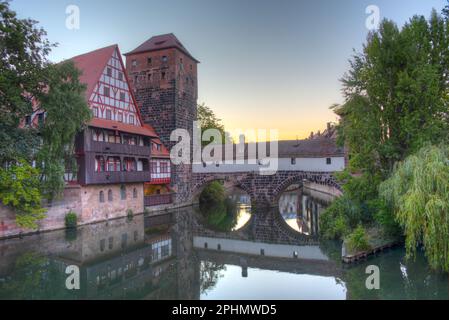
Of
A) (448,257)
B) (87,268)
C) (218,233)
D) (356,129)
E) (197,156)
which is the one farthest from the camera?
(197,156)

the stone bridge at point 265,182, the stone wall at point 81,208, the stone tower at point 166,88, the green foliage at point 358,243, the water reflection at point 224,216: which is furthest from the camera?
the stone tower at point 166,88

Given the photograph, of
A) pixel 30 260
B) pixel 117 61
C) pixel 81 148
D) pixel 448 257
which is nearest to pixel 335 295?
pixel 448 257

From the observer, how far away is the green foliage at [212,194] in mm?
37647

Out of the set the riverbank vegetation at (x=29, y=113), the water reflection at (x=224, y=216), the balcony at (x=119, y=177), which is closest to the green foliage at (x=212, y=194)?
the water reflection at (x=224, y=216)

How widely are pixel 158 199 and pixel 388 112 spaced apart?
19177 mm

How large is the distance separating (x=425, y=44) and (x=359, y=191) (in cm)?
694

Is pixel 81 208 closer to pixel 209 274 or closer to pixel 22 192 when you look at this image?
pixel 22 192

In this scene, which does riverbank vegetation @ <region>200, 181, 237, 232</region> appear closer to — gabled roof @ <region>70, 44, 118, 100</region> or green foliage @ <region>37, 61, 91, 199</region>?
green foliage @ <region>37, 61, 91, 199</region>

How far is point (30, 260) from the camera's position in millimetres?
14289

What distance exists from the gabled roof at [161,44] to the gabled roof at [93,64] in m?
7.35

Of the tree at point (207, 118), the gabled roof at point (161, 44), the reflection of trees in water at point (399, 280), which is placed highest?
the gabled roof at point (161, 44)

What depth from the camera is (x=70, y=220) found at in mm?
20906

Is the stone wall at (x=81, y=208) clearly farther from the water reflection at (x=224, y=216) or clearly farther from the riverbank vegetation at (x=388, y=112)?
the riverbank vegetation at (x=388, y=112)
